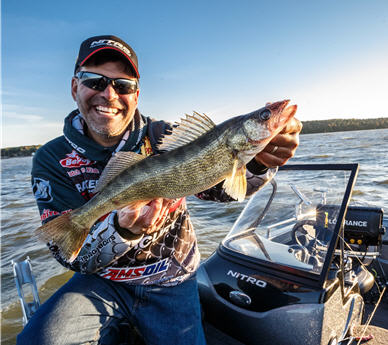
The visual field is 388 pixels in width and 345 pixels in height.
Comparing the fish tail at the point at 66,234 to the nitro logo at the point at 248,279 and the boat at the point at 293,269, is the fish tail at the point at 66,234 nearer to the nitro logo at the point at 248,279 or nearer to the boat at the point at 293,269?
the boat at the point at 293,269

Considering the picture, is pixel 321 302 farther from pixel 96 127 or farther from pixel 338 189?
pixel 96 127

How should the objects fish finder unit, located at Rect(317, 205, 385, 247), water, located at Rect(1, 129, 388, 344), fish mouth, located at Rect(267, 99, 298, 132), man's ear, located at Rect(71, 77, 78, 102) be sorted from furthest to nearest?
water, located at Rect(1, 129, 388, 344), fish finder unit, located at Rect(317, 205, 385, 247), man's ear, located at Rect(71, 77, 78, 102), fish mouth, located at Rect(267, 99, 298, 132)

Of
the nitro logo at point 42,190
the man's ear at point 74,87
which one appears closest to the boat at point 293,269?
the nitro logo at point 42,190

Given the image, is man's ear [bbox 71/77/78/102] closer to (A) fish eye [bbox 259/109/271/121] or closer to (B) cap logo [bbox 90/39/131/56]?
(B) cap logo [bbox 90/39/131/56]

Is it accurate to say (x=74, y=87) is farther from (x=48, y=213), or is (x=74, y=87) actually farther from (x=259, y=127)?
(x=259, y=127)

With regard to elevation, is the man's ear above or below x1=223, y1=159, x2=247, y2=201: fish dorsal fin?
above

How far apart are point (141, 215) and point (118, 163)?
506 millimetres

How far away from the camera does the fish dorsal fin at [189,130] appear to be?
2289mm

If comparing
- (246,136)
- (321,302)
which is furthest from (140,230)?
(321,302)

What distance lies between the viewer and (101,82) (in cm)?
286

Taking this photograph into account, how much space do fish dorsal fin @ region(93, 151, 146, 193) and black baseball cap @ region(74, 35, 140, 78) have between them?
1107mm

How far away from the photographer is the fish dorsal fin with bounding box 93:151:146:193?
2.42 meters

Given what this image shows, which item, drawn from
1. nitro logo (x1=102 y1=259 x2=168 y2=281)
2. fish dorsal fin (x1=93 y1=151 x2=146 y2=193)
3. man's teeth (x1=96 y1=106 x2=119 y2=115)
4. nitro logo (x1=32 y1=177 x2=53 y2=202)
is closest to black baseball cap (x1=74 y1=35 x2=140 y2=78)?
man's teeth (x1=96 y1=106 x2=119 y2=115)

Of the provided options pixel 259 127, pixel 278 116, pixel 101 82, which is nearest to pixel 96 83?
pixel 101 82
